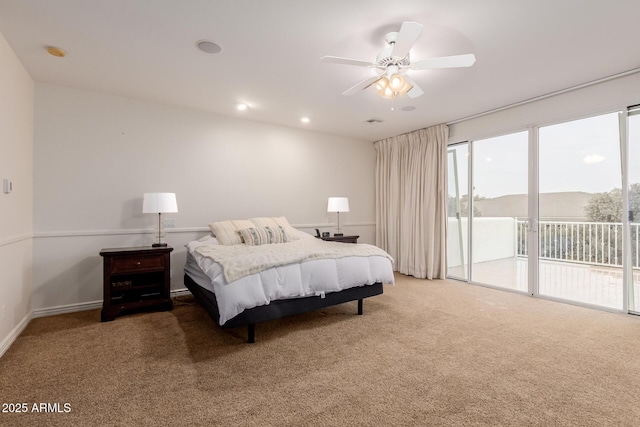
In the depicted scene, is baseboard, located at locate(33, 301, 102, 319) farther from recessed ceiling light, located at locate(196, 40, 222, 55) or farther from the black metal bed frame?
recessed ceiling light, located at locate(196, 40, 222, 55)

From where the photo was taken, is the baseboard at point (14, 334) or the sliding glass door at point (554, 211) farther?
the sliding glass door at point (554, 211)

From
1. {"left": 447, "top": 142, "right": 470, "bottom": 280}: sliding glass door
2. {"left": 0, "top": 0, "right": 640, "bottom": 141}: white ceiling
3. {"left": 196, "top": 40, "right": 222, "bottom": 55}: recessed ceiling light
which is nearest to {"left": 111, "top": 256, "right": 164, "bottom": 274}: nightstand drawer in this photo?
{"left": 0, "top": 0, "right": 640, "bottom": 141}: white ceiling

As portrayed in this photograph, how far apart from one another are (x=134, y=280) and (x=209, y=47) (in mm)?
2627

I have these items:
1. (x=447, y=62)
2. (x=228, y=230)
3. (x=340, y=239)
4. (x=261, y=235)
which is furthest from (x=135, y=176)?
(x=447, y=62)

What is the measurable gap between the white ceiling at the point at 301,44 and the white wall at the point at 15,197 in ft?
0.88

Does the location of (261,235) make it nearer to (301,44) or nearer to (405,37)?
(301,44)

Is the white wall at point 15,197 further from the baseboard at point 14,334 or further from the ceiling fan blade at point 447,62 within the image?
the ceiling fan blade at point 447,62

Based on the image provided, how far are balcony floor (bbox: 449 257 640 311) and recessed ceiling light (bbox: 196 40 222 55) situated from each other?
175 inches

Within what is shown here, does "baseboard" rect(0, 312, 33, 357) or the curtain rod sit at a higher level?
the curtain rod

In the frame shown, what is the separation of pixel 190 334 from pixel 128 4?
2.60 m

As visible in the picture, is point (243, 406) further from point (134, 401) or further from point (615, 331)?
point (615, 331)

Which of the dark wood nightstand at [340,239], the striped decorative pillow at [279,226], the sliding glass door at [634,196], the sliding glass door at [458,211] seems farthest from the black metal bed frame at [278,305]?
the sliding glass door at [634,196]

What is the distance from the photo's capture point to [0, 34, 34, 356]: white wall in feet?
7.90

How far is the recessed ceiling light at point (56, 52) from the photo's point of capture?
2.58 metres
